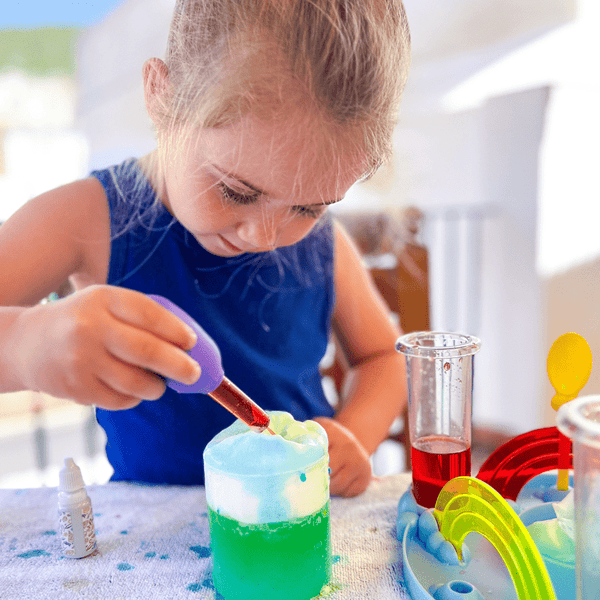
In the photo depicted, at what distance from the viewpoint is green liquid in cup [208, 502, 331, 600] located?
13.5 inches

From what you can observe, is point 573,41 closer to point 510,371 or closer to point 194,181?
point 510,371

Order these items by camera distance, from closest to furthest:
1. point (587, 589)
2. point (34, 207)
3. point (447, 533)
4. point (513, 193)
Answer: point (587, 589), point (447, 533), point (34, 207), point (513, 193)

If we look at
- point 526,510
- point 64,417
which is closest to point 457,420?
point 526,510

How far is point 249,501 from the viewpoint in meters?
0.34

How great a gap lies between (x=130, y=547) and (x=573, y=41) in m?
2.73

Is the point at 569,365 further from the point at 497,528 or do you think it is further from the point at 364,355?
the point at 364,355

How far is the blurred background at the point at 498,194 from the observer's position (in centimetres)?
209

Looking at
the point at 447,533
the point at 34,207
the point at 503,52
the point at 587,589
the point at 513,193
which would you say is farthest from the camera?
the point at 503,52

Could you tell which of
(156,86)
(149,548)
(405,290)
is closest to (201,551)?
(149,548)

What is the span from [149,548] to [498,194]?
2386 mm

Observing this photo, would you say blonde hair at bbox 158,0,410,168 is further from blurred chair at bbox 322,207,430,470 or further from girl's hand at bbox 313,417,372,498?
blurred chair at bbox 322,207,430,470

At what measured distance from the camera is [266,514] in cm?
34

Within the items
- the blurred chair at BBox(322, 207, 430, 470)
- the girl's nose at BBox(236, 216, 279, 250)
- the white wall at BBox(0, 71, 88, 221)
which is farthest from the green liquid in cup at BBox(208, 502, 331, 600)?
the blurred chair at BBox(322, 207, 430, 470)

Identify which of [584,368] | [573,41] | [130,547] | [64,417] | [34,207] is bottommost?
[64,417]
